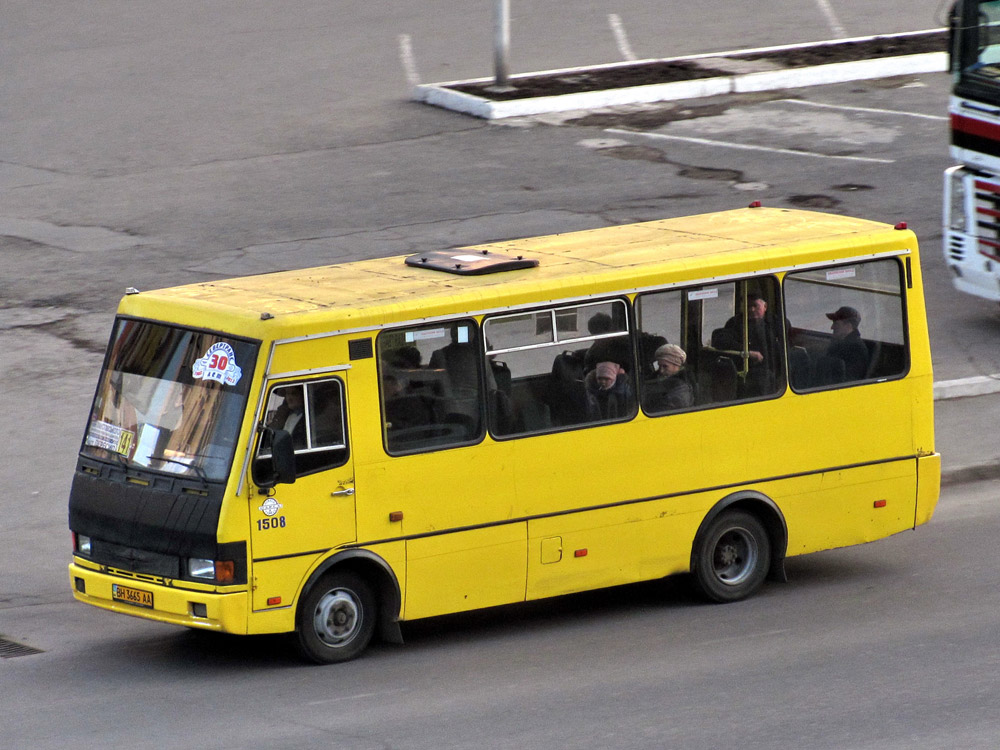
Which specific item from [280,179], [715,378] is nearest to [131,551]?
[715,378]

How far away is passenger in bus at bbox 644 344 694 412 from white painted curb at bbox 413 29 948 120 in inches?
604

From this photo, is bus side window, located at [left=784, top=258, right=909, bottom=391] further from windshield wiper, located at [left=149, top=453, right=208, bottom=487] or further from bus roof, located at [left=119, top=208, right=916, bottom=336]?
windshield wiper, located at [left=149, top=453, right=208, bottom=487]

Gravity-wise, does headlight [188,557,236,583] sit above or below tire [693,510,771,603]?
above

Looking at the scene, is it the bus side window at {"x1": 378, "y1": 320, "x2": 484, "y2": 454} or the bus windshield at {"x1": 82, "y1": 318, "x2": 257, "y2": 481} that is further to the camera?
the bus side window at {"x1": 378, "y1": 320, "x2": 484, "y2": 454}

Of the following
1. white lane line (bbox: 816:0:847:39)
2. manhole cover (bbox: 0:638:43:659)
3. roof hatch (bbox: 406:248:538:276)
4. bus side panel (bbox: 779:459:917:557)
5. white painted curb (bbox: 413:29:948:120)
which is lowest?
manhole cover (bbox: 0:638:43:659)

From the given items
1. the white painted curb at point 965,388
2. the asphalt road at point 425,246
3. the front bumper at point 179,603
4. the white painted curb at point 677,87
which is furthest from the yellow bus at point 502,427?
the white painted curb at point 677,87

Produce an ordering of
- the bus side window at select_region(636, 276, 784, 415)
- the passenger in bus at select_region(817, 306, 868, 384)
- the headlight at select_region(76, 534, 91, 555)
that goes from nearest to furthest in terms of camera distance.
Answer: the headlight at select_region(76, 534, 91, 555) < the bus side window at select_region(636, 276, 784, 415) < the passenger in bus at select_region(817, 306, 868, 384)

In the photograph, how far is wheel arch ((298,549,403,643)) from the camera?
10.7 m

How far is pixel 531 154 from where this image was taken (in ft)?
82.1

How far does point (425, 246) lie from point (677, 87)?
8.34m

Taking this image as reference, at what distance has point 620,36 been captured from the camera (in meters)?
31.5

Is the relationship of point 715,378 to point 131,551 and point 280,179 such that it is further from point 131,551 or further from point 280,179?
point 280,179

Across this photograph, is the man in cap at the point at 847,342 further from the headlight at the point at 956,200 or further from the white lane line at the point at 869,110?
the white lane line at the point at 869,110

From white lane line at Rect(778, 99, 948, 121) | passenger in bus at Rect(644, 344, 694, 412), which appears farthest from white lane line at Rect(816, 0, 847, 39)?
passenger in bus at Rect(644, 344, 694, 412)
